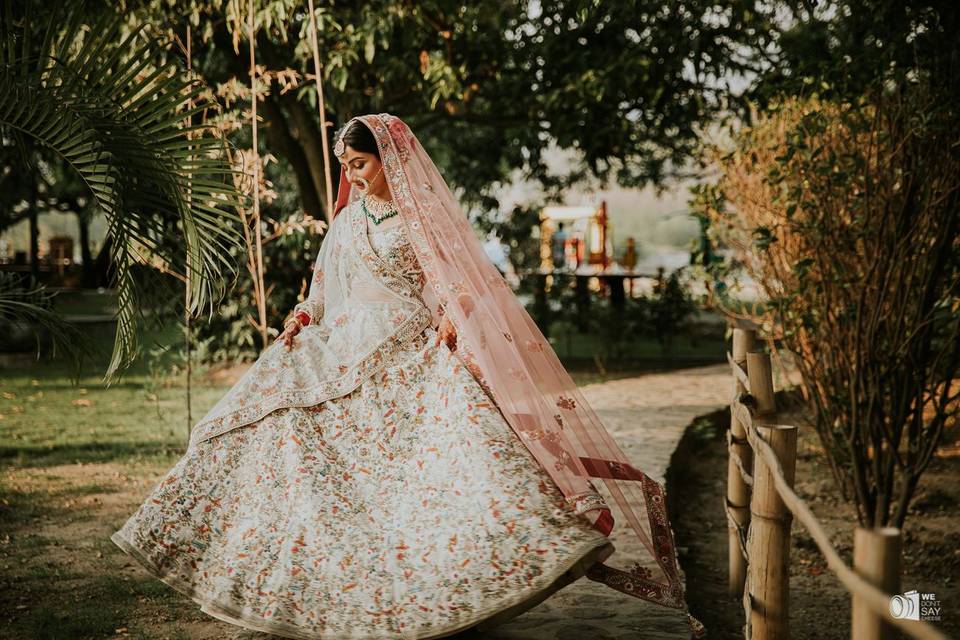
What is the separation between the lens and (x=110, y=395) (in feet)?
29.1

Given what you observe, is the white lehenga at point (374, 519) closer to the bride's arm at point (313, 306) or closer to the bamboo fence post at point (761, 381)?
the bride's arm at point (313, 306)

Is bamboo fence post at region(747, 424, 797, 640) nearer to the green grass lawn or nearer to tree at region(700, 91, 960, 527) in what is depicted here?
the green grass lawn

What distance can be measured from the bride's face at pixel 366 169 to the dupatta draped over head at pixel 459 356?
62 millimetres

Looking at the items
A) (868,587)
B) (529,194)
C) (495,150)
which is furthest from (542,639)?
(529,194)

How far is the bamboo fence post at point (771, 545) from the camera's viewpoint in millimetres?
2652

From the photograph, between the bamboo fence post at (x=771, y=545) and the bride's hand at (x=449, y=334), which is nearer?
the bamboo fence post at (x=771, y=545)

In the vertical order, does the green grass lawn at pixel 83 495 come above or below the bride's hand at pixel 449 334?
below

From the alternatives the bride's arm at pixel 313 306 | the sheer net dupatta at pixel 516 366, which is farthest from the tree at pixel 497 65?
the sheer net dupatta at pixel 516 366

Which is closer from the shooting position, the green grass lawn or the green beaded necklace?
the green beaded necklace

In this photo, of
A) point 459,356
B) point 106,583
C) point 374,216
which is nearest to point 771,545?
point 459,356

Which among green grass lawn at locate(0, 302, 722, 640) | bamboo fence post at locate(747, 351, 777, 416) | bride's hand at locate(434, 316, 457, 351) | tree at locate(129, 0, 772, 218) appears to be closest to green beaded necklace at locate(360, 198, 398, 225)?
bride's hand at locate(434, 316, 457, 351)

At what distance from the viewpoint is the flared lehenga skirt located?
264 cm

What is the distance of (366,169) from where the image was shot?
3.28 metres

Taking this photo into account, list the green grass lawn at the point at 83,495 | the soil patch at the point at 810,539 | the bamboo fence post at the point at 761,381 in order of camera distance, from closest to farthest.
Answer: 1. the bamboo fence post at the point at 761,381
2. the green grass lawn at the point at 83,495
3. the soil patch at the point at 810,539
